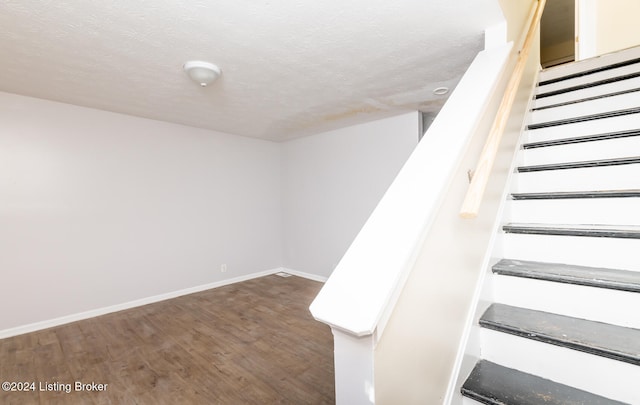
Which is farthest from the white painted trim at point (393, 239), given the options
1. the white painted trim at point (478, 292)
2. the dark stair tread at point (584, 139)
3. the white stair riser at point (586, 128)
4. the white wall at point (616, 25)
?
the white wall at point (616, 25)

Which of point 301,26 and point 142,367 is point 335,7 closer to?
point 301,26

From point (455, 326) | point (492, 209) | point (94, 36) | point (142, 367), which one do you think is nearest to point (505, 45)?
point (492, 209)

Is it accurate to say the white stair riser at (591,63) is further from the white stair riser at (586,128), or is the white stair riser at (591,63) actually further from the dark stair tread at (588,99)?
the white stair riser at (586,128)

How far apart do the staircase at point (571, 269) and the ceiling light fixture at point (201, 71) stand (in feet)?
7.55

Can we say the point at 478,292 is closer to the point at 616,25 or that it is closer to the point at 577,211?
the point at 577,211

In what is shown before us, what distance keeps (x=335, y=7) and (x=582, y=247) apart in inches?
70.6

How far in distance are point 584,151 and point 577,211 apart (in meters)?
0.52

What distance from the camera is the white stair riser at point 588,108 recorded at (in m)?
1.88

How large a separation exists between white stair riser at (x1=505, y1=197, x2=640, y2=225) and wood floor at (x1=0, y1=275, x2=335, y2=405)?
5.46 feet

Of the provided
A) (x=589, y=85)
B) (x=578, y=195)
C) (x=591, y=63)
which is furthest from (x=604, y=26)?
(x=578, y=195)

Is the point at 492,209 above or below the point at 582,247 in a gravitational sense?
above

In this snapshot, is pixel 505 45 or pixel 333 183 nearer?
pixel 505 45

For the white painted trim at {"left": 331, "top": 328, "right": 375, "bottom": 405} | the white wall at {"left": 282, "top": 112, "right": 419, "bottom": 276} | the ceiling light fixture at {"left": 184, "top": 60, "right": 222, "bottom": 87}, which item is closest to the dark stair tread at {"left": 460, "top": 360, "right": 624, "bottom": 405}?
the white painted trim at {"left": 331, "top": 328, "right": 375, "bottom": 405}

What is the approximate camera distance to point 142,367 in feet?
7.17
